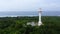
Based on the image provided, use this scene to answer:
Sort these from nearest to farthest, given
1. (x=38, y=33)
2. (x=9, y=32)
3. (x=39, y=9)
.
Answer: (x=38, y=33)
(x=9, y=32)
(x=39, y=9)

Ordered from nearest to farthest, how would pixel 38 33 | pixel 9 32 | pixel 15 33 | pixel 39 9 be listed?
pixel 38 33, pixel 15 33, pixel 9 32, pixel 39 9

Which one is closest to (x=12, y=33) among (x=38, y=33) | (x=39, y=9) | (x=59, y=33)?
(x=38, y=33)

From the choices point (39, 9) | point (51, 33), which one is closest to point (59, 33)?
point (51, 33)

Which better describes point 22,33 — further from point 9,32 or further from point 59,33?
point 59,33

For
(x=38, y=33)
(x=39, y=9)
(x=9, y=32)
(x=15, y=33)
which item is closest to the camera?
(x=38, y=33)

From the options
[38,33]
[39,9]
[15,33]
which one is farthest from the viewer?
[39,9]

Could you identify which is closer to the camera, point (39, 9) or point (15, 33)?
point (15, 33)

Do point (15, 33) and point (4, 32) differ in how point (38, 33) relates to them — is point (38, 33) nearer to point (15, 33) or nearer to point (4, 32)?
point (15, 33)

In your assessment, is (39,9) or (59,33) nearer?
(59,33)
